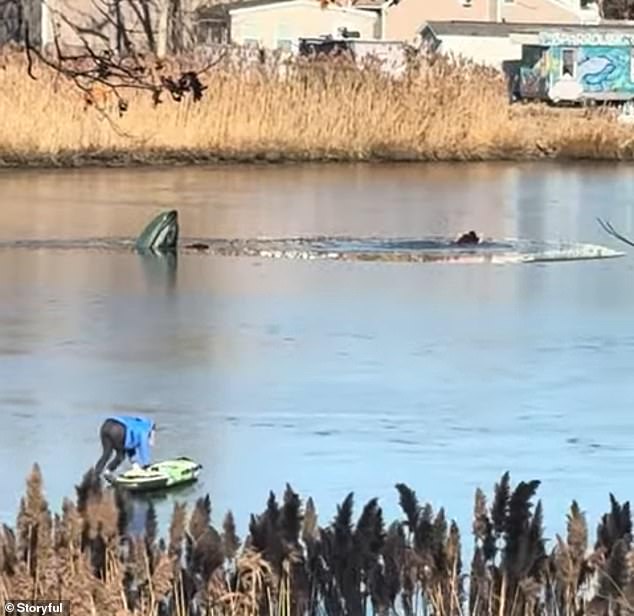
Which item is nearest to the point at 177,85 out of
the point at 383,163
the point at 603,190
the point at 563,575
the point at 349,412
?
the point at 563,575

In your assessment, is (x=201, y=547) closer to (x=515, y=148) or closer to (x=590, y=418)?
(x=590, y=418)

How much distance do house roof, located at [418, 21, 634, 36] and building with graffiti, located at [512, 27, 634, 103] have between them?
10.8ft

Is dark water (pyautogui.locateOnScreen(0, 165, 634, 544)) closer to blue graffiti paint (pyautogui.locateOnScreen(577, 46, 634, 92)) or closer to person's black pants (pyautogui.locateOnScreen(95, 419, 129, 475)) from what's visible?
person's black pants (pyautogui.locateOnScreen(95, 419, 129, 475))

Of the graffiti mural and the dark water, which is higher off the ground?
the graffiti mural

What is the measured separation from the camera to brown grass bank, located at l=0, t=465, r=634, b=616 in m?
4.54

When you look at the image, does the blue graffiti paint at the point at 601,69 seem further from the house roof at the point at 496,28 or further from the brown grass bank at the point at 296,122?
the brown grass bank at the point at 296,122

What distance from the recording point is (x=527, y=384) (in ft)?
31.7

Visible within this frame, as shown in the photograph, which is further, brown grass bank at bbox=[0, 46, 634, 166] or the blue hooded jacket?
brown grass bank at bbox=[0, 46, 634, 166]

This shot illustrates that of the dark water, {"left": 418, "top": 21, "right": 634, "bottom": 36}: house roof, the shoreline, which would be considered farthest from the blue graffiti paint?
the dark water

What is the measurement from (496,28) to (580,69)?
836 centimetres

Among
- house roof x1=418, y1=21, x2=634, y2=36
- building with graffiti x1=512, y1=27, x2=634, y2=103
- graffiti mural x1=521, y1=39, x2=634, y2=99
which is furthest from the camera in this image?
house roof x1=418, y1=21, x2=634, y2=36

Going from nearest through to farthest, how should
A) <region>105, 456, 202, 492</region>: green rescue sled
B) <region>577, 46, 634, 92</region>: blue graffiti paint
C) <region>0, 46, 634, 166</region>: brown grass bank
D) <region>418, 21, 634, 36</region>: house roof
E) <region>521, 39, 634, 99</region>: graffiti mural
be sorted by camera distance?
<region>105, 456, 202, 492</region>: green rescue sled, <region>0, 46, 634, 166</region>: brown grass bank, <region>521, 39, 634, 99</region>: graffiti mural, <region>577, 46, 634, 92</region>: blue graffiti paint, <region>418, 21, 634, 36</region>: house roof

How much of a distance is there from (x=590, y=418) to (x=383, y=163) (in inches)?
702

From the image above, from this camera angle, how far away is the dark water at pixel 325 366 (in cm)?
768
